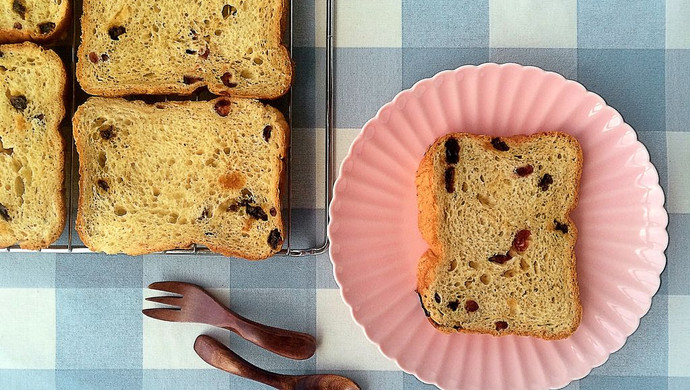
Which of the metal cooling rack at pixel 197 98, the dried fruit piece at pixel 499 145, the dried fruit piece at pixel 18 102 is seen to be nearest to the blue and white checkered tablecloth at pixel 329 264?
the metal cooling rack at pixel 197 98

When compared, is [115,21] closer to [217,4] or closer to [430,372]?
[217,4]

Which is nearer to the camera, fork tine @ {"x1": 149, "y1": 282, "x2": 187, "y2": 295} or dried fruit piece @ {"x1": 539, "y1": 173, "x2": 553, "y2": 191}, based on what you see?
dried fruit piece @ {"x1": 539, "y1": 173, "x2": 553, "y2": 191}

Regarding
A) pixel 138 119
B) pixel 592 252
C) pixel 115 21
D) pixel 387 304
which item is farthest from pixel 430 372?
pixel 115 21

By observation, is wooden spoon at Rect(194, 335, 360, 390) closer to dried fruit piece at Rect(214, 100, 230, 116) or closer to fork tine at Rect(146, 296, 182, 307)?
fork tine at Rect(146, 296, 182, 307)

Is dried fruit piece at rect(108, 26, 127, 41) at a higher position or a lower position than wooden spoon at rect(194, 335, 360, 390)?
higher

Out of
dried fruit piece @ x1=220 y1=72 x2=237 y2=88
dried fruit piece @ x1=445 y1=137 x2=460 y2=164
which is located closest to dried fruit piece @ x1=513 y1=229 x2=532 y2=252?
dried fruit piece @ x1=445 y1=137 x2=460 y2=164

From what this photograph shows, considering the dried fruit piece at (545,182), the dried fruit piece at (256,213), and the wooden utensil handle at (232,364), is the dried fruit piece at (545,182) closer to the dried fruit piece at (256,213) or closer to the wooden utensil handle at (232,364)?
the dried fruit piece at (256,213)
